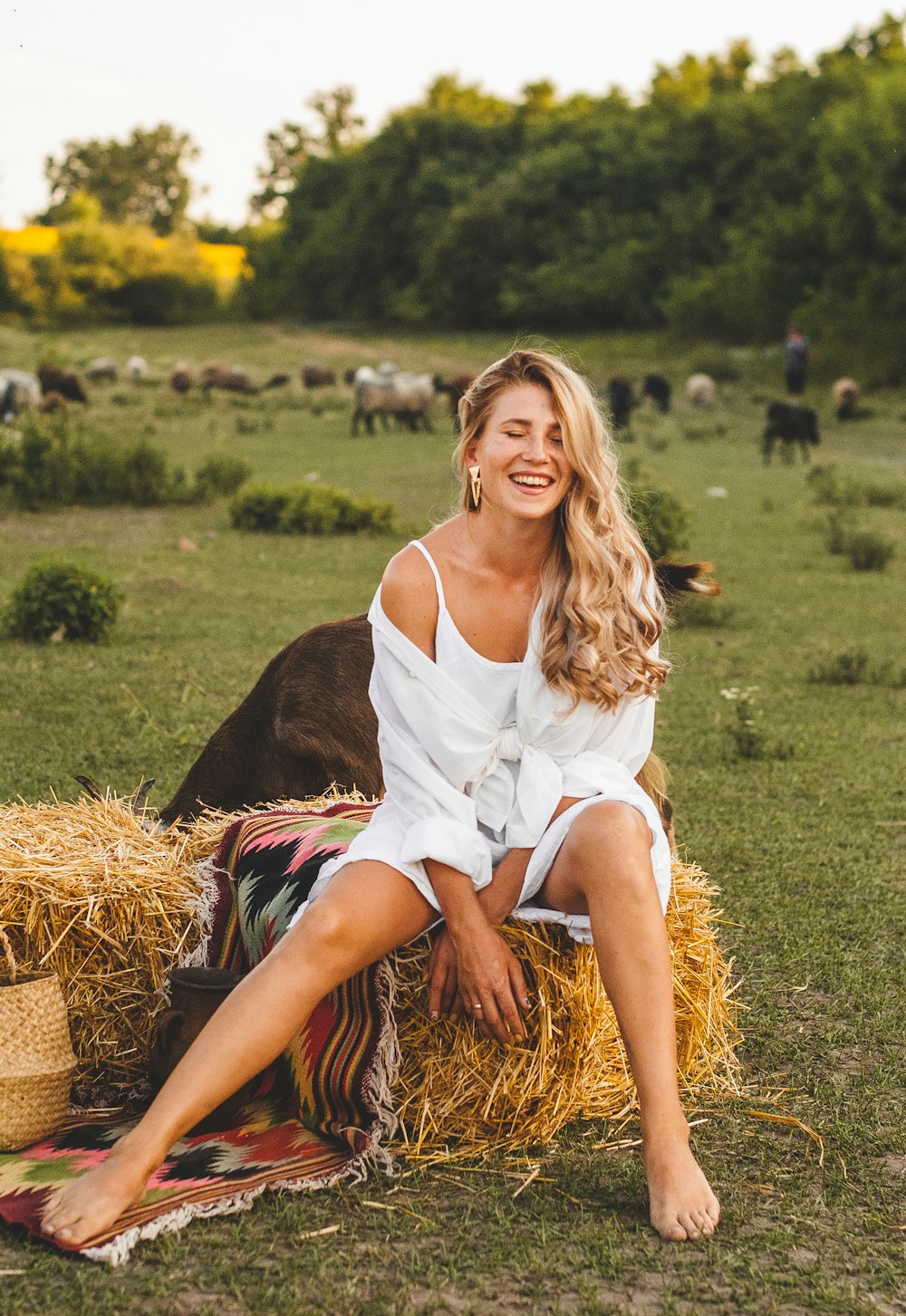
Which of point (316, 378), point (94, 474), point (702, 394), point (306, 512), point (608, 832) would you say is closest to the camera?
point (608, 832)

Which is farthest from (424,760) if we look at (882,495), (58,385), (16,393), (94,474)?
(58,385)

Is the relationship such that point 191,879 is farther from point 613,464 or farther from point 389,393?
point 389,393

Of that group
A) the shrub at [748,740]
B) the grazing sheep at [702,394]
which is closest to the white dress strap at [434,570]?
the shrub at [748,740]

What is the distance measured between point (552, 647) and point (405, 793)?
1.47 ft

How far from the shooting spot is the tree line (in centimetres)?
3891

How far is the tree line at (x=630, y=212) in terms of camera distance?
3891 cm

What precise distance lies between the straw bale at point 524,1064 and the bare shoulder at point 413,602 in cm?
67

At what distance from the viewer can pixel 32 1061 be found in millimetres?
2900

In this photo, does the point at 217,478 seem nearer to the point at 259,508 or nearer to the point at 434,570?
the point at 259,508

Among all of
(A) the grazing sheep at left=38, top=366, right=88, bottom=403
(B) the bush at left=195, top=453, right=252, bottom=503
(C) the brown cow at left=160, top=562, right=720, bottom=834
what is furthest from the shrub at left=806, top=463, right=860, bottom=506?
(A) the grazing sheep at left=38, top=366, right=88, bottom=403

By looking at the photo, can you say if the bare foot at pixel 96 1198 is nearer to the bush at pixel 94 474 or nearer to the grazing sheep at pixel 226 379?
the bush at pixel 94 474

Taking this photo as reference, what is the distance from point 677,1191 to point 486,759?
95 cm

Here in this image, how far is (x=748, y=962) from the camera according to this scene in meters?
4.02

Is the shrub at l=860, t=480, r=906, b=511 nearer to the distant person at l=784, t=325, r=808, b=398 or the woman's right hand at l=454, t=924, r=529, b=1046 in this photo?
the distant person at l=784, t=325, r=808, b=398
